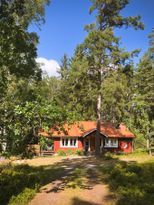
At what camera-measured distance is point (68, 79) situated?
→ 3859 cm

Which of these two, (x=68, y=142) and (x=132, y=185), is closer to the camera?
(x=132, y=185)

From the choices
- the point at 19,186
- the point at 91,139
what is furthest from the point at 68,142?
the point at 19,186

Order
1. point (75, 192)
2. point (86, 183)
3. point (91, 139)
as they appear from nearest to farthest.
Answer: point (75, 192)
point (86, 183)
point (91, 139)

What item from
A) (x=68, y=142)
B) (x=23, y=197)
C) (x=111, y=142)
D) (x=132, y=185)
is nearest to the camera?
(x=23, y=197)

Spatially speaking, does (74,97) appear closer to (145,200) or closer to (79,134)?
(79,134)

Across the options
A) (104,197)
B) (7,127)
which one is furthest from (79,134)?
(7,127)

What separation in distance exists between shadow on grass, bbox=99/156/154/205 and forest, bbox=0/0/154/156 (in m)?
5.34

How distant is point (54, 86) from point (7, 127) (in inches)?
2091

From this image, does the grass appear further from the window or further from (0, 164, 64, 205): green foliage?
the window

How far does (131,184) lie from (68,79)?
21.5m

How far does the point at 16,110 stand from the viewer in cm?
1405

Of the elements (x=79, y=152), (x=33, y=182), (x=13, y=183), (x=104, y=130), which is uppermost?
(x=104, y=130)

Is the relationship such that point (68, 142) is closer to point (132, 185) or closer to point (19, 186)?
point (132, 185)

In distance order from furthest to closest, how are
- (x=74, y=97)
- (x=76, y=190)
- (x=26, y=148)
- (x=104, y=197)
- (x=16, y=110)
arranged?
1. (x=74, y=97)
2. (x=76, y=190)
3. (x=104, y=197)
4. (x=26, y=148)
5. (x=16, y=110)
